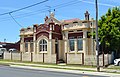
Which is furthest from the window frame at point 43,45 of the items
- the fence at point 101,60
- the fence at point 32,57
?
the fence at point 101,60

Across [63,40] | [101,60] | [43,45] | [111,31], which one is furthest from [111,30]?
[43,45]

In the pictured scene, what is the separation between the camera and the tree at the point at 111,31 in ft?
115

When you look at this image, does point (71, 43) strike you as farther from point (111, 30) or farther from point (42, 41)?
point (111, 30)

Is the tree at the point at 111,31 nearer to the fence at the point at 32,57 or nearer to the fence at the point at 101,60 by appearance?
the fence at the point at 101,60

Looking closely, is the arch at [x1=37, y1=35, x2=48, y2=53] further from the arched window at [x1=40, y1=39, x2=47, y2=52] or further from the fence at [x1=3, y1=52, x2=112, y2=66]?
the fence at [x1=3, y1=52, x2=112, y2=66]

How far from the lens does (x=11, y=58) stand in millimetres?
48562

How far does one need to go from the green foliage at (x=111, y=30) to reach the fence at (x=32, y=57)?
774cm

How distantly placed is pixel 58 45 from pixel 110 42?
9.88 m

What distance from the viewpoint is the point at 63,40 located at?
43.0 m

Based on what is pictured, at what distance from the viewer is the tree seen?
35.0 meters

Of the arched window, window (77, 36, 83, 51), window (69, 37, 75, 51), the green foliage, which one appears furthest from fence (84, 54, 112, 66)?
the arched window

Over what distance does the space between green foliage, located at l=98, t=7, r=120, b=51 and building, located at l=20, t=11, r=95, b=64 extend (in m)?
3.15

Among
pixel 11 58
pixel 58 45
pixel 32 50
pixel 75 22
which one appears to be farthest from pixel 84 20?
pixel 11 58

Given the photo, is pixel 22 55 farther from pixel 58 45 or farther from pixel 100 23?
pixel 100 23
